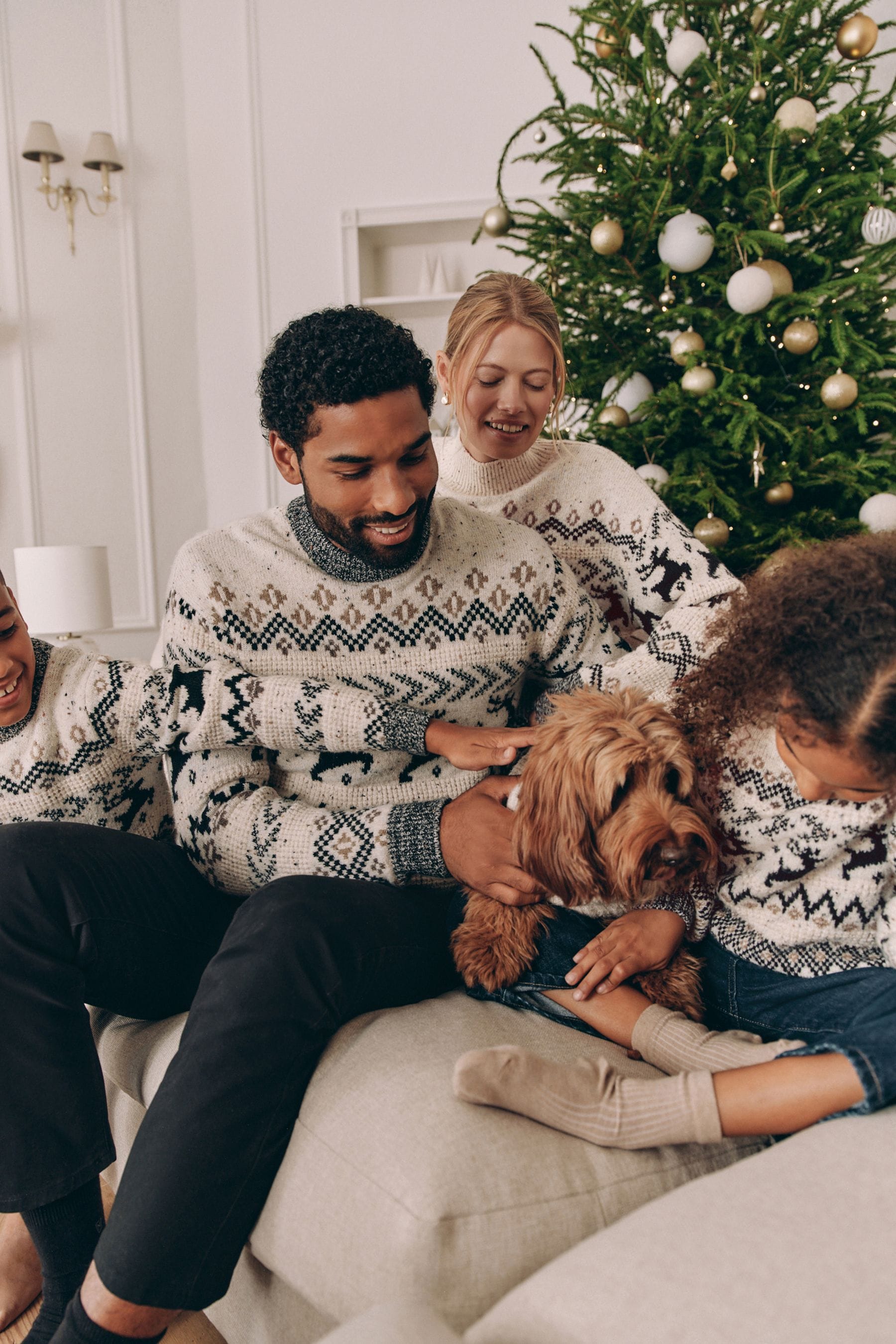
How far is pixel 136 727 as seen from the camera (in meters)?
1.58

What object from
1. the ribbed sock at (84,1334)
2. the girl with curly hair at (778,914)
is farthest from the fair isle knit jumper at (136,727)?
the ribbed sock at (84,1334)

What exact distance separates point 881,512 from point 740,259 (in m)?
0.72

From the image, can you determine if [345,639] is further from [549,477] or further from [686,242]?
[686,242]

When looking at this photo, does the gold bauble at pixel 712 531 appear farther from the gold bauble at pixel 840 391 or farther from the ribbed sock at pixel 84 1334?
the ribbed sock at pixel 84 1334

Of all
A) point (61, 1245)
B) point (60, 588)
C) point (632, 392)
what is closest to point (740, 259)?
point (632, 392)

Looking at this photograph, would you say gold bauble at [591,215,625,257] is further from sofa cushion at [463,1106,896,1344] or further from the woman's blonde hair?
sofa cushion at [463,1106,896,1344]

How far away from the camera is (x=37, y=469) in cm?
447

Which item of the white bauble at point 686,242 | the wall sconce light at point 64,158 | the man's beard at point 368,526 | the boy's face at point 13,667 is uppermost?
the wall sconce light at point 64,158

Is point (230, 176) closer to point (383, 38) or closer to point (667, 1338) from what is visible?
point (383, 38)

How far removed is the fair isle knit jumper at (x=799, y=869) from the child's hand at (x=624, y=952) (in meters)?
0.11

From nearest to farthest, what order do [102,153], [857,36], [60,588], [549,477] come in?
[549,477] → [857,36] → [60,588] → [102,153]

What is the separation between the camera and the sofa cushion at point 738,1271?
0.73m

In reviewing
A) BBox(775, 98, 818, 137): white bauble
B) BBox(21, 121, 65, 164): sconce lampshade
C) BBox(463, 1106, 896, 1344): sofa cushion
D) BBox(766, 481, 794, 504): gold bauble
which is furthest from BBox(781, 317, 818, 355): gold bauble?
BBox(21, 121, 65, 164): sconce lampshade

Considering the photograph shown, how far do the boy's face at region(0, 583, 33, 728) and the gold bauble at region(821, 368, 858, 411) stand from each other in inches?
72.9
